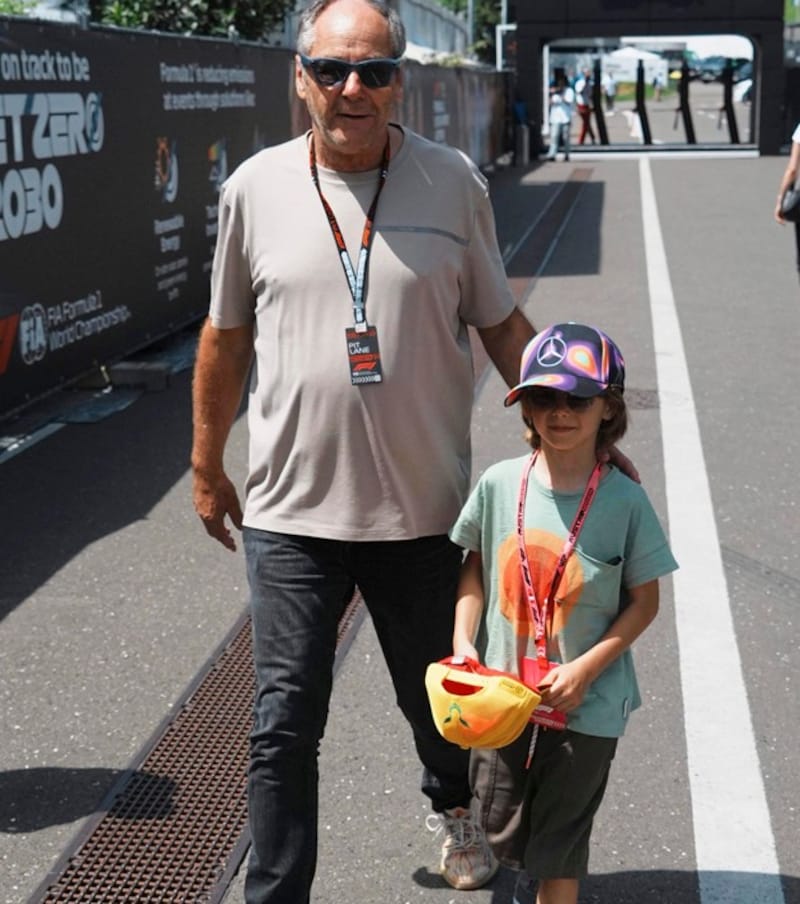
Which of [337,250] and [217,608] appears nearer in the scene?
[337,250]

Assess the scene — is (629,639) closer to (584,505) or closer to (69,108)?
(584,505)

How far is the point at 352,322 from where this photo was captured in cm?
320

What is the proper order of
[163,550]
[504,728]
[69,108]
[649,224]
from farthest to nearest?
[649,224] → [69,108] → [163,550] → [504,728]

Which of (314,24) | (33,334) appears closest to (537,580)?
(314,24)

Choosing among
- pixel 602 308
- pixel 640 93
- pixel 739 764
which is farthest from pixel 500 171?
pixel 739 764

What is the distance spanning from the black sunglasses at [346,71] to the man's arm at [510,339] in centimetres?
60

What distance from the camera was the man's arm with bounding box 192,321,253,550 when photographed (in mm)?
3477

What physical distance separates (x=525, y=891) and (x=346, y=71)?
5.86ft

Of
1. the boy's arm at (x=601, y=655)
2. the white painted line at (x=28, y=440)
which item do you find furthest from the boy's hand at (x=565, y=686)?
the white painted line at (x=28, y=440)

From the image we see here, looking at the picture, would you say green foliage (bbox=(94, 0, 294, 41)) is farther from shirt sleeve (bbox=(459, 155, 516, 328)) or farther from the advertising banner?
shirt sleeve (bbox=(459, 155, 516, 328))

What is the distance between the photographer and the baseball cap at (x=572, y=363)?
3.00 m

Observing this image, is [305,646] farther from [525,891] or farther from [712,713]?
[712,713]

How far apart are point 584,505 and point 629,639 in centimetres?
28

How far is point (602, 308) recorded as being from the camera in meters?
12.5
